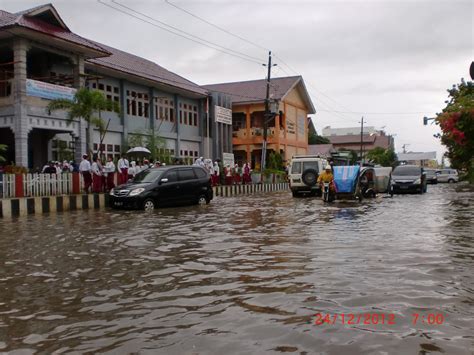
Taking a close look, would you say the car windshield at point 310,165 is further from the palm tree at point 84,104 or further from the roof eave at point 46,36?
the roof eave at point 46,36

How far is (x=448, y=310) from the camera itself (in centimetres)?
507

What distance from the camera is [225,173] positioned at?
3103 cm

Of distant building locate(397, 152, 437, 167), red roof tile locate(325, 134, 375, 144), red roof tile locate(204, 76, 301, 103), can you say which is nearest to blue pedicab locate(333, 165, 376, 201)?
red roof tile locate(204, 76, 301, 103)

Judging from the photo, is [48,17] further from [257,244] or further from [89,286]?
[89,286]

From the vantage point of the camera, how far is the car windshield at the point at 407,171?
2623 centimetres

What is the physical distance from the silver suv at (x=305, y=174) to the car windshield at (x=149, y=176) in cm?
834

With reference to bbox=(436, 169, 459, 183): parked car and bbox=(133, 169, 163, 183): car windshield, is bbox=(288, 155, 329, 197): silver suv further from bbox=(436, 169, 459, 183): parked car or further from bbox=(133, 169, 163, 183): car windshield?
bbox=(436, 169, 459, 183): parked car

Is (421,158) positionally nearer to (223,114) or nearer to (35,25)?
(223,114)

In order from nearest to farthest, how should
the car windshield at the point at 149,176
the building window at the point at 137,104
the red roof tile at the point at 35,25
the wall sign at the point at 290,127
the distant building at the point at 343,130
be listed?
1. the car windshield at the point at 149,176
2. the red roof tile at the point at 35,25
3. the building window at the point at 137,104
4. the wall sign at the point at 290,127
5. the distant building at the point at 343,130

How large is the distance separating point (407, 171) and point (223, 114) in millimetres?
16538

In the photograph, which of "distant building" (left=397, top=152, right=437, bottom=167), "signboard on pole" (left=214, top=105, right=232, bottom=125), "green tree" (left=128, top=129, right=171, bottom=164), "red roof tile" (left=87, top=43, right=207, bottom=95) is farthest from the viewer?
"distant building" (left=397, top=152, right=437, bottom=167)

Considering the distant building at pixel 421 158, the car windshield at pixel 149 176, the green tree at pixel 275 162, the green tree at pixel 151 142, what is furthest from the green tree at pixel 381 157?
the car windshield at pixel 149 176

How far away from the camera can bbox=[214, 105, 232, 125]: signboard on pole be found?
38156 millimetres

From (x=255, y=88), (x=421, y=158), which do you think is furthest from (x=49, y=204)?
(x=421, y=158)
